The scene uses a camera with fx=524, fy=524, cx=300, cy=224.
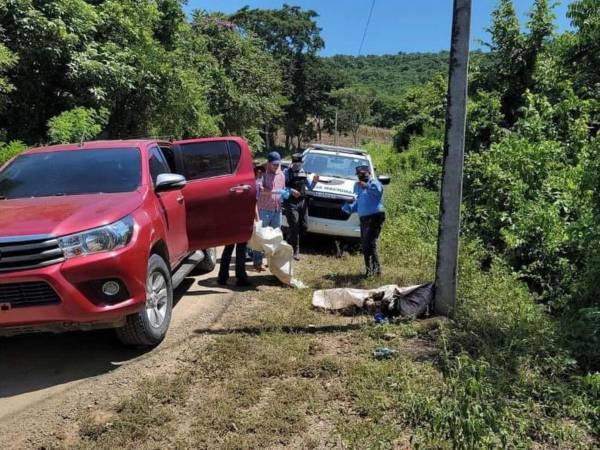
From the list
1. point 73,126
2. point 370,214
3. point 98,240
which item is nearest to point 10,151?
point 73,126

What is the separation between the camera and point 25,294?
145 inches

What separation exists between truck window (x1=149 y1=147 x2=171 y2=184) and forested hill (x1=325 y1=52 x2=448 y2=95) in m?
74.1

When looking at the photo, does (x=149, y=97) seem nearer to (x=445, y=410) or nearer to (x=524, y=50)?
(x=524, y=50)

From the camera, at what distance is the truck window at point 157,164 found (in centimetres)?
525

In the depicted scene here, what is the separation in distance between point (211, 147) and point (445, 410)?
421 centimetres

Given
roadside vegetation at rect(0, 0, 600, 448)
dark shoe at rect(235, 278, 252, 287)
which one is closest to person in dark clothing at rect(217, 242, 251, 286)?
dark shoe at rect(235, 278, 252, 287)

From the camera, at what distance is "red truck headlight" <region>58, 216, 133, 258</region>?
3764 mm

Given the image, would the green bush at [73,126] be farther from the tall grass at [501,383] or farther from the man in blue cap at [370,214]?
the tall grass at [501,383]

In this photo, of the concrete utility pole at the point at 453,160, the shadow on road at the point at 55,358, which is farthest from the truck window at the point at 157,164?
the concrete utility pole at the point at 453,160

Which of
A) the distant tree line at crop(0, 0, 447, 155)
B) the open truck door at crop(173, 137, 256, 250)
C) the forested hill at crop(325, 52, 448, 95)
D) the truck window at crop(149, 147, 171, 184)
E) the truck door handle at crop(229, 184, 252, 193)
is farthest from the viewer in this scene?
the forested hill at crop(325, 52, 448, 95)

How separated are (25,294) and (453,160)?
3.88 m

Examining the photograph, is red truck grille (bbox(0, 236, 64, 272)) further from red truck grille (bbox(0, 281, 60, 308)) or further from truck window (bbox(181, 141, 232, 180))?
truck window (bbox(181, 141, 232, 180))

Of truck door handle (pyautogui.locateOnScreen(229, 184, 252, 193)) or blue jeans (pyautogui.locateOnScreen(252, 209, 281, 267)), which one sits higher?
truck door handle (pyautogui.locateOnScreen(229, 184, 252, 193))

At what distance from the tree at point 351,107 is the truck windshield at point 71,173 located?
54.2m
